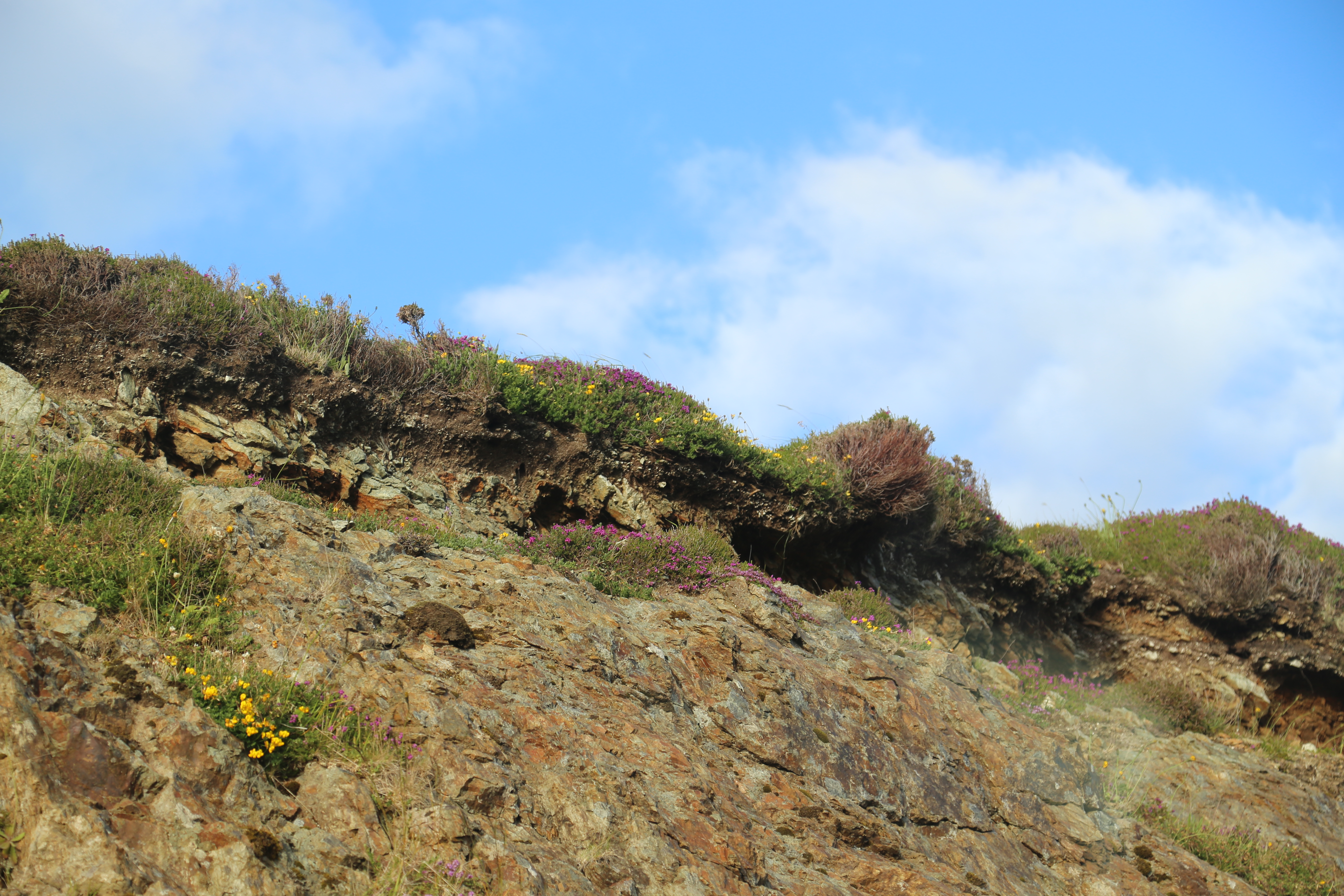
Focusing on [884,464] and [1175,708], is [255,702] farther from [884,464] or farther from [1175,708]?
[1175,708]

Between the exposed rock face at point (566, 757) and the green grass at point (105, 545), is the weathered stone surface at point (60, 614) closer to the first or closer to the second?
the green grass at point (105, 545)

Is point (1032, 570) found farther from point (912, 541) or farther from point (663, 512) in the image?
point (663, 512)

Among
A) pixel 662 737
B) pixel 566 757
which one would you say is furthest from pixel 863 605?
pixel 566 757

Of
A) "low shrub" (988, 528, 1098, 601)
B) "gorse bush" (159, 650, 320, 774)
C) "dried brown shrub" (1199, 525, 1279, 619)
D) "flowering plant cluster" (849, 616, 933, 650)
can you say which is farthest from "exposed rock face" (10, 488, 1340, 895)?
"dried brown shrub" (1199, 525, 1279, 619)

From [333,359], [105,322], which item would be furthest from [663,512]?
[105,322]

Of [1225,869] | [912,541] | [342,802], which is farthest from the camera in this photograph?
[912,541]

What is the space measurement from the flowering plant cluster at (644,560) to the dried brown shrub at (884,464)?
140 inches

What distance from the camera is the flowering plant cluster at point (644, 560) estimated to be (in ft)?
29.7

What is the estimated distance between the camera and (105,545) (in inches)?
225

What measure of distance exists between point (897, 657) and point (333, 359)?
7.08 meters

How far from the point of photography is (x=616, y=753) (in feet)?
19.0

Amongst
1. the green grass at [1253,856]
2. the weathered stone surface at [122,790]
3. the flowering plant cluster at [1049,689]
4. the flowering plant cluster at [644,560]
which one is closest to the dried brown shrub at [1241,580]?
the flowering plant cluster at [1049,689]

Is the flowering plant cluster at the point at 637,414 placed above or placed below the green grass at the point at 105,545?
above

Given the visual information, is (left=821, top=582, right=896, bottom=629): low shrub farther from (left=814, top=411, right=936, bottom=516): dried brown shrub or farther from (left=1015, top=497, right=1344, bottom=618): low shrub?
(left=1015, top=497, right=1344, bottom=618): low shrub
